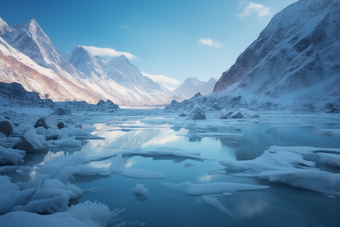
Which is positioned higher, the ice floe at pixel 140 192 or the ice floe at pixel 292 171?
the ice floe at pixel 292 171

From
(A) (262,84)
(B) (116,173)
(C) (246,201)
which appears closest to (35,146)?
(B) (116,173)

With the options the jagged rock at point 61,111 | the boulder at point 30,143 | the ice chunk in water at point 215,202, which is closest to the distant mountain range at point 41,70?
the jagged rock at point 61,111

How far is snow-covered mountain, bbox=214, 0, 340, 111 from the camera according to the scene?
33.0 metres

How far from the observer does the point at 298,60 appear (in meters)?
40.5

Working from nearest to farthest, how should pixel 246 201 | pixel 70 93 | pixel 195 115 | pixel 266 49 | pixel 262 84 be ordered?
1. pixel 246 201
2. pixel 195 115
3. pixel 262 84
4. pixel 266 49
5. pixel 70 93

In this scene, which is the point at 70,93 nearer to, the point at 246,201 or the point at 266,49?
the point at 266,49

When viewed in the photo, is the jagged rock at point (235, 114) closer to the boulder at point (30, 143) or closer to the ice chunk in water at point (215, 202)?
the boulder at point (30, 143)

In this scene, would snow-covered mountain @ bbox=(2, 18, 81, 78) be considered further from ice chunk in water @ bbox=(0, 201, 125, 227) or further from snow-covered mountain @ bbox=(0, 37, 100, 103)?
ice chunk in water @ bbox=(0, 201, 125, 227)

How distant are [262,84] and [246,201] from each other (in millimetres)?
49404

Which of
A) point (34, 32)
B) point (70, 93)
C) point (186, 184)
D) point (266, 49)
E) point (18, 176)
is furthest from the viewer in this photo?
point (34, 32)

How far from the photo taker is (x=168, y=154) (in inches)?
182

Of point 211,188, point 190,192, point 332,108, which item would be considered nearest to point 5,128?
point 190,192

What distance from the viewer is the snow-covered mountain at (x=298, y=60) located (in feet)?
108

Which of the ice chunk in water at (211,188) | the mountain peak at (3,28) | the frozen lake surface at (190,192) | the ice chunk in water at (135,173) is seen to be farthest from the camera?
the mountain peak at (3,28)
